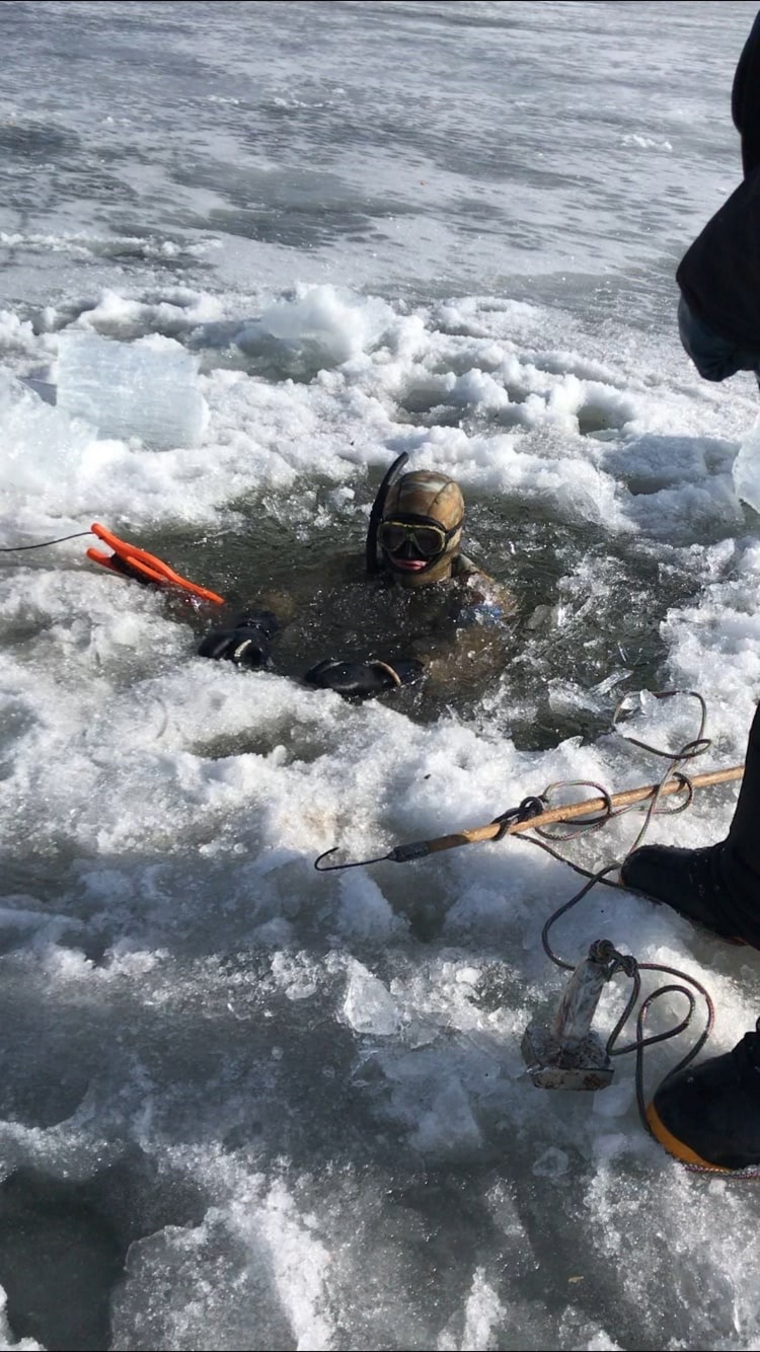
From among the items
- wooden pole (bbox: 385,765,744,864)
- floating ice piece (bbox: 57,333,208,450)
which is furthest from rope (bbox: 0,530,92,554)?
wooden pole (bbox: 385,765,744,864)

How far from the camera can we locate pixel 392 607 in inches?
161

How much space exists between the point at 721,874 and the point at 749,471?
3.10m

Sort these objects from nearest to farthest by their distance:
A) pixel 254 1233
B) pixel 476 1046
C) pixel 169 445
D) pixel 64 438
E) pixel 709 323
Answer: pixel 709 323
pixel 254 1233
pixel 476 1046
pixel 64 438
pixel 169 445

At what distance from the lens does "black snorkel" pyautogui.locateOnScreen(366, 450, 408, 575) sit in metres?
3.78

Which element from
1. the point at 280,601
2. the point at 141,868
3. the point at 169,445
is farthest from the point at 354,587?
the point at 141,868

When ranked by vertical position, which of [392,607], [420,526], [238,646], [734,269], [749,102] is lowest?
[392,607]

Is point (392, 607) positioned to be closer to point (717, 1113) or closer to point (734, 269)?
point (717, 1113)

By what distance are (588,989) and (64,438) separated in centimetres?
346

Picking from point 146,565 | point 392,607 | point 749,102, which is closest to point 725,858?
point 749,102

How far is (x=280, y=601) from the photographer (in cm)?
400

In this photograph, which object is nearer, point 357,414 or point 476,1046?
point 476,1046

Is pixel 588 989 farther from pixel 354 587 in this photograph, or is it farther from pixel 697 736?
pixel 354 587

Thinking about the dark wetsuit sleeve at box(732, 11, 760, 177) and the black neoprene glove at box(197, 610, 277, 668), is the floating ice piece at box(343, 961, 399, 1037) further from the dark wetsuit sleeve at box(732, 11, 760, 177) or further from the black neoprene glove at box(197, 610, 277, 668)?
the dark wetsuit sleeve at box(732, 11, 760, 177)

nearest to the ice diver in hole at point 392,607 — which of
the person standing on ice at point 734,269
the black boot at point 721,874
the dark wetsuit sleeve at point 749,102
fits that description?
the black boot at point 721,874
